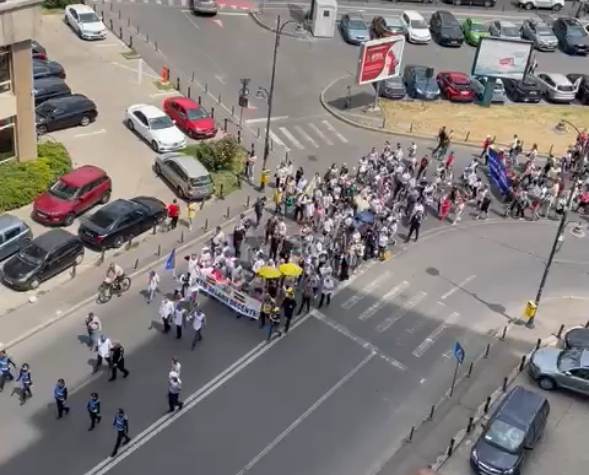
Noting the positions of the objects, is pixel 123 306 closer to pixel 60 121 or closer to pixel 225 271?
pixel 225 271

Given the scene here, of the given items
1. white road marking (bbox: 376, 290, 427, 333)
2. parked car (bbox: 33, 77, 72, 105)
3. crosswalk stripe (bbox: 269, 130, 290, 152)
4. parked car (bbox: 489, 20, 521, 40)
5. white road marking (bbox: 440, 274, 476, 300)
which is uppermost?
parked car (bbox: 489, 20, 521, 40)

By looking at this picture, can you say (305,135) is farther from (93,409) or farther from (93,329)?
(93,409)

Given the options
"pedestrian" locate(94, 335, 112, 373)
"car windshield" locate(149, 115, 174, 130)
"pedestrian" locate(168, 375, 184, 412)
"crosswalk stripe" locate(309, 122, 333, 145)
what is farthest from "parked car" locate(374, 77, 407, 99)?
"pedestrian" locate(168, 375, 184, 412)

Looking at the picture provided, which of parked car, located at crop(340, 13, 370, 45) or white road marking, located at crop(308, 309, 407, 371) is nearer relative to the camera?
white road marking, located at crop(308, 309, 407, 371)

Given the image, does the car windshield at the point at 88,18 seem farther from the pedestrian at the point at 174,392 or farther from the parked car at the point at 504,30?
the pedestrian at the point at 174,392

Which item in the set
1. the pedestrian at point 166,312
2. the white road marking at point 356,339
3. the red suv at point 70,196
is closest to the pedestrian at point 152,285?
the pedestrian at point 166,312

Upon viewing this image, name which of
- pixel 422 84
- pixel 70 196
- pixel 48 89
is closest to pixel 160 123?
pixel 48 89

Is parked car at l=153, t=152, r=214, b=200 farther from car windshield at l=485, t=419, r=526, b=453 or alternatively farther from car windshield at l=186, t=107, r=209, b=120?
car windshield at l=485, t=419, r=526, b=453
